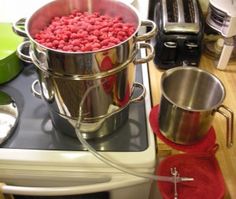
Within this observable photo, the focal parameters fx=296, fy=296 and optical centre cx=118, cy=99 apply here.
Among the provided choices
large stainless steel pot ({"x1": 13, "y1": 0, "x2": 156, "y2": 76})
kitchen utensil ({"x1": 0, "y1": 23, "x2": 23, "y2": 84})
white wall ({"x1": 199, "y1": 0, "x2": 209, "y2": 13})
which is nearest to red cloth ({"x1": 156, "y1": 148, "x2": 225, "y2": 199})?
large stainless steel pot ({"x1": 13, "y1": 0, "x2": 156, "y2": 76})

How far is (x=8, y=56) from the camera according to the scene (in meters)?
0.80

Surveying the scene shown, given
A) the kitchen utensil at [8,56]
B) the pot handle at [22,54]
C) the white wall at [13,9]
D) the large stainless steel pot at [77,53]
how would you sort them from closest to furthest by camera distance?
the large stainless steel pot at [77,53] → the pot handle at [22,54] → the kitchen utensil at [8,56] → the white wall at [13,9]

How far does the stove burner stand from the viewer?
72cm

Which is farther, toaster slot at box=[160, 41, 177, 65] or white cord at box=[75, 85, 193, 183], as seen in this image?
toaster slot at box=[160, 41, 177, 65]

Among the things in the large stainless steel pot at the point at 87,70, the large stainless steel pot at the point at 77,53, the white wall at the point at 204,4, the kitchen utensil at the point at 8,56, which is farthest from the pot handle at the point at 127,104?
the white wall at the point at 204,4

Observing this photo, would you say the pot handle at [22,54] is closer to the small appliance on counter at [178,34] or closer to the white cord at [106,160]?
the white cord at [106,160]

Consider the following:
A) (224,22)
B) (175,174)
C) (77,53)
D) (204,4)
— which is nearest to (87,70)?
(77,53)

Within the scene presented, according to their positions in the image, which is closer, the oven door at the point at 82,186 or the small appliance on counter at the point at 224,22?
the oven door at the point at 82,186

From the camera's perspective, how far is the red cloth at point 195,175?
2.11ft

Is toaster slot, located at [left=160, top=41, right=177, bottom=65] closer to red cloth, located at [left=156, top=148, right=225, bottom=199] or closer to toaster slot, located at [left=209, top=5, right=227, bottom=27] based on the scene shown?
toaster slot, located at [left=209, top=5, right=227, bottom=27]

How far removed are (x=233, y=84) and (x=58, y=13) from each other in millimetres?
554

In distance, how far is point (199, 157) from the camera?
27.7 inches

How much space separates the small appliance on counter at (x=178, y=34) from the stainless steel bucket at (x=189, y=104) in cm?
13

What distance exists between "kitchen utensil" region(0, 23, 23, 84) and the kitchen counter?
1.32 feet
